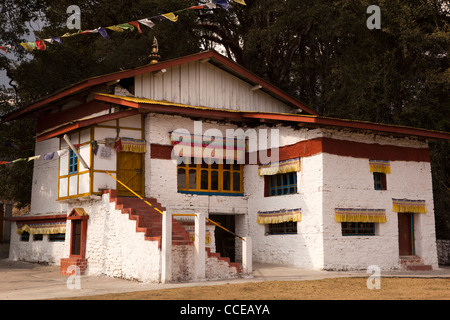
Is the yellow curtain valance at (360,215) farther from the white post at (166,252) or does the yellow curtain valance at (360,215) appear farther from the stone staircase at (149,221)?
the white post at (166,252)

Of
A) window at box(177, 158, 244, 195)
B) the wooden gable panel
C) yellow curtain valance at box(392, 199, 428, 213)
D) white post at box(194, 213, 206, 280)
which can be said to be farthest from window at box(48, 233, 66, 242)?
yellow curtain valance at box(392, 199, 428, 213)

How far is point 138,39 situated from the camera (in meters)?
30.5

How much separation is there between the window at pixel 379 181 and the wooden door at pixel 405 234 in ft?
4.43

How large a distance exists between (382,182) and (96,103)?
1095cm

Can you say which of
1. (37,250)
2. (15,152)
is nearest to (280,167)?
(37,250)

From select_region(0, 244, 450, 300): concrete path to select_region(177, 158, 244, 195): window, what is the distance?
10.6ft

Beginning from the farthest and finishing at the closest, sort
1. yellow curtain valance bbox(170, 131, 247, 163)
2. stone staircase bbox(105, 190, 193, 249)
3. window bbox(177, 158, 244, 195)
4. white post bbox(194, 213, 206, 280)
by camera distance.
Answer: window bbox(177, 158, 244, 195) → yellow curtain valance bbox(170, 131, 247, 163) → stone staircase bbox(105, 190, 193, 249) → white post bbox(194, 213, 206, 280)

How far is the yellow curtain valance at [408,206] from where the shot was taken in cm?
2031

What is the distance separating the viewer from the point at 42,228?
23.2 m

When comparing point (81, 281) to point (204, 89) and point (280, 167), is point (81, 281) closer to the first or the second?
point (280, 167)

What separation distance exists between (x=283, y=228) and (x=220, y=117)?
4.70 metres

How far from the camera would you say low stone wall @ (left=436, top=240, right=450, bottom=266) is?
24.5 meters

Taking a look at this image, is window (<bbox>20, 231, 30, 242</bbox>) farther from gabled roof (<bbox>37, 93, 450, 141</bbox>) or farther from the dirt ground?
the dirt ground
